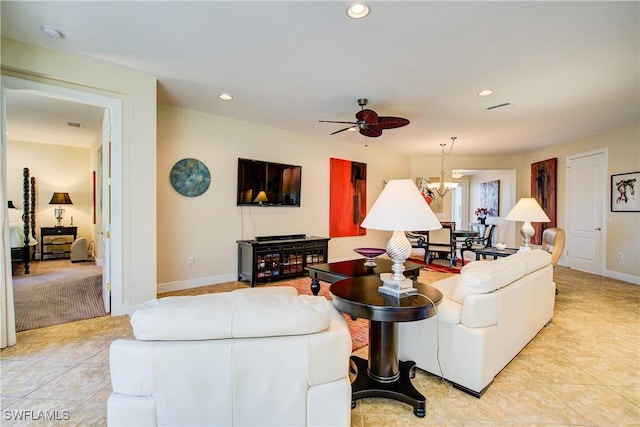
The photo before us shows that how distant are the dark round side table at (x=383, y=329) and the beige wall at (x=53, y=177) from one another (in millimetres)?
7321

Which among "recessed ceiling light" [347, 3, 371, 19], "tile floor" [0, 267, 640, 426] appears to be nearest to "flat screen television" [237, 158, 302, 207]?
"tile floor" [0, 267, 640, 426]

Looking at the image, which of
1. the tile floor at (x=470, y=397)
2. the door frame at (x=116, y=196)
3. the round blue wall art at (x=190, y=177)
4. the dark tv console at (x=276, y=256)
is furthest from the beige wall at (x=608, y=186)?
the door frame at (x=116, y=196)

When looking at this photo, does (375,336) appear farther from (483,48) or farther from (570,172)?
(570,172)

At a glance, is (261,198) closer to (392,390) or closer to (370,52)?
(370,52)

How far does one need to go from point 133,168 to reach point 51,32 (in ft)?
4.16

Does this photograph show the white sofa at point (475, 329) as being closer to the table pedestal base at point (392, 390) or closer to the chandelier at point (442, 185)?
the table pedestal base at point (392, 390)

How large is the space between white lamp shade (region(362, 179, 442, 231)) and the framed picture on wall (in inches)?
214

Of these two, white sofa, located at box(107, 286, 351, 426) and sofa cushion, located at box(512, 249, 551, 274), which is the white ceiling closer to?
sofa cushion, located at box(512, 249, 551, 274)

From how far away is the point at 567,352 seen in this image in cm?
255

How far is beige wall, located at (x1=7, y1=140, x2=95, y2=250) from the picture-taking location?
6445 mm

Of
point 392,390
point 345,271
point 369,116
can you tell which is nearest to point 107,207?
point 345,271

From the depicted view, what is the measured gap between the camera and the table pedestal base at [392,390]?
176 cm

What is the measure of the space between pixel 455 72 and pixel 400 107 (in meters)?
1.12

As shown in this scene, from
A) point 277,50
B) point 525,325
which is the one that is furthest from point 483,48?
point 525,325
